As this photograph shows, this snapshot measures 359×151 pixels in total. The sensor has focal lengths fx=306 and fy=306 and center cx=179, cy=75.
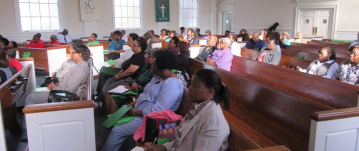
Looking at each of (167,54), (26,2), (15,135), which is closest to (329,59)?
(167,54)

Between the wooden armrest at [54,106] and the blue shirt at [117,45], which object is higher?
the blue shirt at [117,45]

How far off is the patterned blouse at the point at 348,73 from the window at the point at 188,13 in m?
10.8

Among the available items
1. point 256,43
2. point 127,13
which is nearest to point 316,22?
point 256,43

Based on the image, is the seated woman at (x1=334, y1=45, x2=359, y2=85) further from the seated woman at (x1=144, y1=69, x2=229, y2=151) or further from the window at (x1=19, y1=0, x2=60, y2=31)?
the window at (x1=19, y1=0, x2=60, y2=31)

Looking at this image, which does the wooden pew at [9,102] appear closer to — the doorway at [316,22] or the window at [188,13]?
the doorway at [316,22]

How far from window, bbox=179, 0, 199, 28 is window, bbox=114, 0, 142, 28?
2.08m

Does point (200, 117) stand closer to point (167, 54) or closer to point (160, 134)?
point (160, 134)

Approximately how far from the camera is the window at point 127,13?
1266 cm

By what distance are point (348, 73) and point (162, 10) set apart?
10440 millimetres

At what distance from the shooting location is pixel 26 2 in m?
10.6

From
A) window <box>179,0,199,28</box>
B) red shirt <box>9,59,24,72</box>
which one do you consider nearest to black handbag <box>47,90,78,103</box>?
red shirt <box>9,59,24,72</box>

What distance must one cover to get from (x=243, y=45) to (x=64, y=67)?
5.85m

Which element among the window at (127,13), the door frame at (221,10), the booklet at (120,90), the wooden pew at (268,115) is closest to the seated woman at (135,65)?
the booklet at (120,90)

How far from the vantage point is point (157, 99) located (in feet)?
8.57
